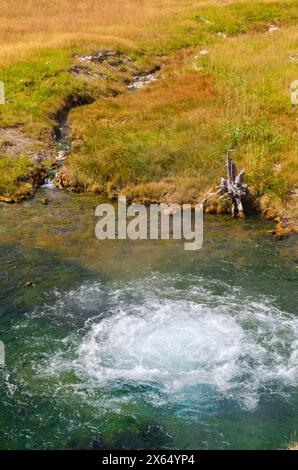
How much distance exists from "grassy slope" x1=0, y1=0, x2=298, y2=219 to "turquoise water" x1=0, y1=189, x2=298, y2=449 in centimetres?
447

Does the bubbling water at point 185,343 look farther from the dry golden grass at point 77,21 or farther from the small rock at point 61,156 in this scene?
the dry golden grass at point 77,21

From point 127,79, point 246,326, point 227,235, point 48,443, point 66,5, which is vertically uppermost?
point 66,5

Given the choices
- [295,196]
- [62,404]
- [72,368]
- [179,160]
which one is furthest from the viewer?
[179,160]

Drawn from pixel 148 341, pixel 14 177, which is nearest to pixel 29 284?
pixel 148 341

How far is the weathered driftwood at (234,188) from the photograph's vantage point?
2142cm

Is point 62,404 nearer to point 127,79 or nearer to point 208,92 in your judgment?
point 208,92

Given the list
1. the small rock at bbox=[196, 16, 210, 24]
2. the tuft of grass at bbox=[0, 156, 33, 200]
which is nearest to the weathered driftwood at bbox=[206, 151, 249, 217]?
the tuft of grass at bbox=[0, 156, 33, 200]

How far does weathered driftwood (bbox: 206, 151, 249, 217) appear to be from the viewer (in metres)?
21.4

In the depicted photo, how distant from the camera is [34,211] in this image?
2239cm

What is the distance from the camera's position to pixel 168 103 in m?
31.8

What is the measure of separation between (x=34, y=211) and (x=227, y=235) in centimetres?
815

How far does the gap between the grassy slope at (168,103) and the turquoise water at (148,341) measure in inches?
176

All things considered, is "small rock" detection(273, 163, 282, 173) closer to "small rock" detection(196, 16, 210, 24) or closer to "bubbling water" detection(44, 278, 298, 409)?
"bubbling water" detection(44, 278, 298, 409)

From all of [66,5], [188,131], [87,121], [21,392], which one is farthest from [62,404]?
[66,5]
